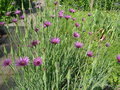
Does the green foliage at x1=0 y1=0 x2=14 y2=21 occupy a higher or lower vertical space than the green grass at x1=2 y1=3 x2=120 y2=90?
higher

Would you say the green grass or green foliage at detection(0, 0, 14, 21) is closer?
the green grass

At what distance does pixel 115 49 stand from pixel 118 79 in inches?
24.8

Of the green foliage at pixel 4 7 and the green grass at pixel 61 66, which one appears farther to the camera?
the green foliage at pixel 4 7

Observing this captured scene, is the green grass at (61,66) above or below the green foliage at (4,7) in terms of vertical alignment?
below

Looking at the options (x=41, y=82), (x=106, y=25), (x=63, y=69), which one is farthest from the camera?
(x=106, y=25)

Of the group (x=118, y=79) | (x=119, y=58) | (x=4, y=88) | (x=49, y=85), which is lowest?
(x=4, y=88)

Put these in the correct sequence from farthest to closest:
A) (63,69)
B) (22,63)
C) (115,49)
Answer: (115,49) → (63,69) → (22,63)

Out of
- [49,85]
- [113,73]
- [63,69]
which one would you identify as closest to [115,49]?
[113,73]

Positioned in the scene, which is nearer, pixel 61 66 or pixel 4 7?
pixel 61 66

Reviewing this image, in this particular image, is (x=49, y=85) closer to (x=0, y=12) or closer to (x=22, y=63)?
(x=22, y=63)

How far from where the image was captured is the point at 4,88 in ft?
8.66

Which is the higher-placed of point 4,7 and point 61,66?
point 4,7

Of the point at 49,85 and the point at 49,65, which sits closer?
the point at 49,85

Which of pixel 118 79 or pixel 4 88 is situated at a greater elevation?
pixel 118 79
